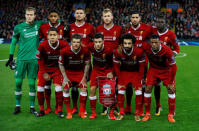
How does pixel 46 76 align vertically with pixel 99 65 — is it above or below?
below

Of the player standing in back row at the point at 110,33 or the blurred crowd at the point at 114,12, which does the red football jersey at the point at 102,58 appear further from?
the blurred crowd at the point at 114,12

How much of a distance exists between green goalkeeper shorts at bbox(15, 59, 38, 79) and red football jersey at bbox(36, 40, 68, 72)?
0.84 ft

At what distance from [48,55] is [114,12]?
22.9 metres

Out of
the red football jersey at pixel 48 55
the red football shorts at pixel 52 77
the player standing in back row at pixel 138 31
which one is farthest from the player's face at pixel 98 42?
the red football shorts at pixel 52 77

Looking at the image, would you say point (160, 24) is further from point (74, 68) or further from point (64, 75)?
point (64, 75)

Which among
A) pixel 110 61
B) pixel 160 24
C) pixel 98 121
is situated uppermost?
pixel 160 24

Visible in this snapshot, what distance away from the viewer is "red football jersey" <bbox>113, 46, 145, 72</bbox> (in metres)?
5.55

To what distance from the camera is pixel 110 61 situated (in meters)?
5.89

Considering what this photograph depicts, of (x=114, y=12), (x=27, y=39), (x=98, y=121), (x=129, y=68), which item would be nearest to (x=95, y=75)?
(x=129, y=68)

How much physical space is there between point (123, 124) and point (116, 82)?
1100 millimetres

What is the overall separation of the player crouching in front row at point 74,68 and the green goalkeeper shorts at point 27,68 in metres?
0.66

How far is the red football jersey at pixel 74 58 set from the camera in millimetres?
5645

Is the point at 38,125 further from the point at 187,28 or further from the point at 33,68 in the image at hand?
the point at 187,28

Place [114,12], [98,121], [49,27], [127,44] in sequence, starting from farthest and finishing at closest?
[114,12] → [49,27] → [98,121] → [127,44]
